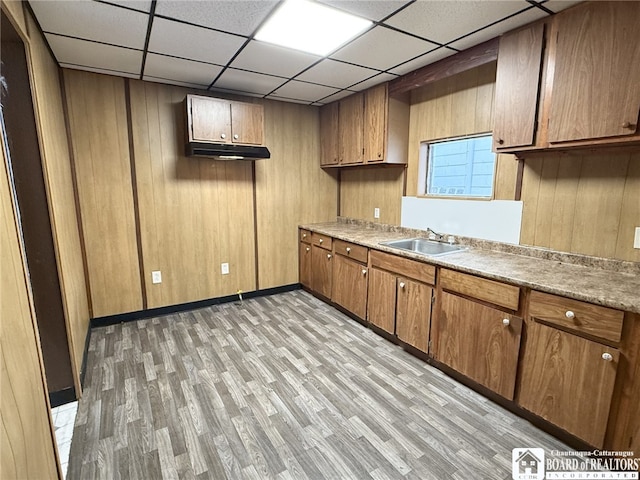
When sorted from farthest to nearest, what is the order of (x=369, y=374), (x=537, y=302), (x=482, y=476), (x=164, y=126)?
(x=164, y=126) < (x=369, y=374) < (x=537, y=302) < (x=482, y=476)

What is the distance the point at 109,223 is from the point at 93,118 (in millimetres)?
993

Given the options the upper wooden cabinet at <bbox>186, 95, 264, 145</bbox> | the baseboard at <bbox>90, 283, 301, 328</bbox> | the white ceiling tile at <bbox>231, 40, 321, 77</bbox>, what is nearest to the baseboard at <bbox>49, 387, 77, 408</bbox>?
the baseboard at <bbox>90, 283, 301, 328</bbox>

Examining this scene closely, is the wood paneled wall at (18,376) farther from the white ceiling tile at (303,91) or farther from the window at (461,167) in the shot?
the window at (461,167)

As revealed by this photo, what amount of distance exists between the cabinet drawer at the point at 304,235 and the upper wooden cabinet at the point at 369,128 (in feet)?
3.10

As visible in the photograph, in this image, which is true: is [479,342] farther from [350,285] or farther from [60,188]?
[60,188]

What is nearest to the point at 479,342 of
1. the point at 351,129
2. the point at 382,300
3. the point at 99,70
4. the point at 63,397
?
the point at 382,300

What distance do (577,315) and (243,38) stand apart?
2667 millimetres

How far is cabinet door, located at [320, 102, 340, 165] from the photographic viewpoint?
3976 millimetres

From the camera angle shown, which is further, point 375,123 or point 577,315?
point 375,123

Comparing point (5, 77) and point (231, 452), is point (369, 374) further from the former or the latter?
point (5, 77)

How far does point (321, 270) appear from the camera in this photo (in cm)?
387

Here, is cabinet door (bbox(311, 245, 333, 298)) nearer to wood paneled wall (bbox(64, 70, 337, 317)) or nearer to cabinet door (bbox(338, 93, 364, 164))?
wood paneled wall (bbox(64, 70, 337, 317))

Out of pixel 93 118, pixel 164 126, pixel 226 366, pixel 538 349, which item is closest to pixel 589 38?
pixel 538 349

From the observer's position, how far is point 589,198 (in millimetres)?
2062
